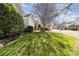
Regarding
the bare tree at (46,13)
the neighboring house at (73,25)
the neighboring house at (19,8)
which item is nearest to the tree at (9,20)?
the neighboring house at (19,8)

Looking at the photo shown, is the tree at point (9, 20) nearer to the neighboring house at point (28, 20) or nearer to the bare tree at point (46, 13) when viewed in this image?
the neighboring house at point (28, 20)

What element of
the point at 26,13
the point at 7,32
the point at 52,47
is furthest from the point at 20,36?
the point at 52,47

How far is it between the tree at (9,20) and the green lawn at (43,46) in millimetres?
123

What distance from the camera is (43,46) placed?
1.63m

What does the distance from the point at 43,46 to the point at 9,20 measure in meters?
0.48

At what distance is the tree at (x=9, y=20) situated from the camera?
1.64 m

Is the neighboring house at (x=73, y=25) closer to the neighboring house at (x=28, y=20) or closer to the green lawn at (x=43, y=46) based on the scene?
the green lawn at (x=43, y=46)

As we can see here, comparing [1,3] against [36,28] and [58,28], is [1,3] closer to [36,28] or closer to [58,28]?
[36,28]

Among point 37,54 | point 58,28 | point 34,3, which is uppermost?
point 34,3

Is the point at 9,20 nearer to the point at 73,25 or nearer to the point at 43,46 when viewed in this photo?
the point at 43,46

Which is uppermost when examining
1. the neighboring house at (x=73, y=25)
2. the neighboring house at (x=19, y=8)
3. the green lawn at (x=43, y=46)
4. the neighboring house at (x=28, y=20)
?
the neighboring house at (x=19, y=8)

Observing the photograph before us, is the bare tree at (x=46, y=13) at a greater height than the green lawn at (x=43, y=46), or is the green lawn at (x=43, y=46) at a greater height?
the bare tree at (x=46, y=13)

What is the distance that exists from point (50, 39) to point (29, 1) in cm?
49

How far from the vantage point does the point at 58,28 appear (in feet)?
5.43
